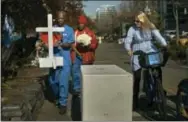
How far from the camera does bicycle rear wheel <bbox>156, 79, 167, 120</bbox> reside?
283 inches

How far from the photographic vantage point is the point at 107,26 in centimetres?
10612

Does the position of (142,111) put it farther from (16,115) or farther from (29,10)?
(29,10)

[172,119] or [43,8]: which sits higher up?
[43,8]

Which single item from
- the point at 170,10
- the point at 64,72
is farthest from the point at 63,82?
the point at 170,10

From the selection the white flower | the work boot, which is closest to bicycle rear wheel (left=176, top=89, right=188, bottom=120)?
the work boot

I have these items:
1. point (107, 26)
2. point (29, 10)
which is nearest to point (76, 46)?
point (29, 10)

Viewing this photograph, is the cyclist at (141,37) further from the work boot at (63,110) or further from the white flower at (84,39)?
the white flower at (84,39)

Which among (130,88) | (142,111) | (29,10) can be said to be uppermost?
(29,10)

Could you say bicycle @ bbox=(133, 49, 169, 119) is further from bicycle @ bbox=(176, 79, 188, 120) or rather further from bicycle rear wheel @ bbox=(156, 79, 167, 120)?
bicycle @ bbox=(176, 79, 188, 120)

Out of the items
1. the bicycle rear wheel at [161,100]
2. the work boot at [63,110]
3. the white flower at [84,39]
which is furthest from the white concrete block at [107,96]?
the white flower at [84,39]

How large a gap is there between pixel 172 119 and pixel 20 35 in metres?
6.64

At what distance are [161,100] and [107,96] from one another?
5.25ft

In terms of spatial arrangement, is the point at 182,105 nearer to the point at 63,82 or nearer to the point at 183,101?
the point at 183,101

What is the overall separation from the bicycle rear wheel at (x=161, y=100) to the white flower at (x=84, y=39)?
2.68 metres
